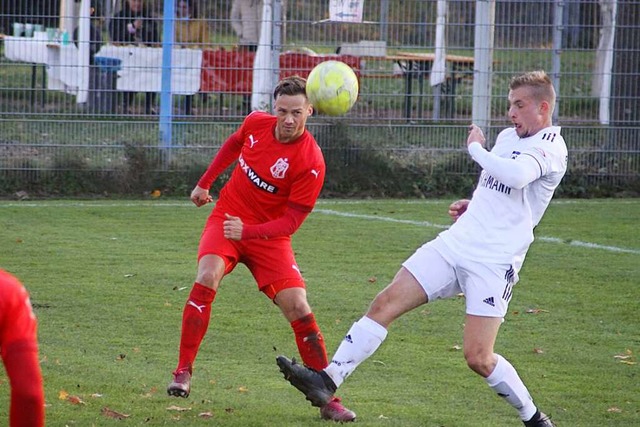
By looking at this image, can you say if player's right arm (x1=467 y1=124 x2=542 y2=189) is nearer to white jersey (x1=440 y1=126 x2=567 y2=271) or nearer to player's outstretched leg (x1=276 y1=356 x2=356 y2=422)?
white jersey (x1=440 y1=126 x2=567 y2=271)

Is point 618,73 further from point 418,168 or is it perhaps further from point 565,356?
point 565,356

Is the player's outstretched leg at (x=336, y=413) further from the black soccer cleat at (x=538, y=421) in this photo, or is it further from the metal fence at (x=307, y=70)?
the metal fence at (x=307, y=70)

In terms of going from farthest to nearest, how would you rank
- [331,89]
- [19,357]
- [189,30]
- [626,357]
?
1. [189,30]
2. [626,357]
3. [331,89]
4. [19,357]

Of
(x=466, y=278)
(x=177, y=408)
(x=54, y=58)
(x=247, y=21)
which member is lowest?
(x=177, y=408)

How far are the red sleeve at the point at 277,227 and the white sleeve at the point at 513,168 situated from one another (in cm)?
117

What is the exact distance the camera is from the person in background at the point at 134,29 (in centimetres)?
1442

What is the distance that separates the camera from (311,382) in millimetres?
5973

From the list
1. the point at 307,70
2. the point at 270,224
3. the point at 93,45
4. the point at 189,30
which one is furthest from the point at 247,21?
the point at 270,224

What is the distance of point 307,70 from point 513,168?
30.3 ft

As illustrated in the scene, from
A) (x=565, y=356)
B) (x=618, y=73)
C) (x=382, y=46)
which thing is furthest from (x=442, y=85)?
(x=565, y=356)

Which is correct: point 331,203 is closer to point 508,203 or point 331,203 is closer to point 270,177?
point 270,177

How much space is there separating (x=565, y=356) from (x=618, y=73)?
840 centimetres

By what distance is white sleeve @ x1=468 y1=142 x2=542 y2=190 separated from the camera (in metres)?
5.76

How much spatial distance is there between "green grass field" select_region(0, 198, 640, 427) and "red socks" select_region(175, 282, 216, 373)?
283 mm
